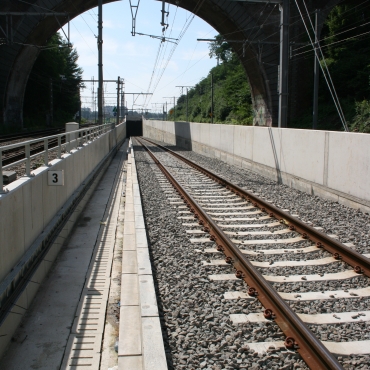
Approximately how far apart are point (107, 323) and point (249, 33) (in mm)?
31900

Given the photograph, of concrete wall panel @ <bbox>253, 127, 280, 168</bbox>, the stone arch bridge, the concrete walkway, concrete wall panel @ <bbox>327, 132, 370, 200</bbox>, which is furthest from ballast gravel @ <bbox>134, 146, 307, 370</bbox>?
the stone arch bridge

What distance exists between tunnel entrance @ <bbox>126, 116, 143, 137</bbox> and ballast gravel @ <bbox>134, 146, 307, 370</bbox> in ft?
206

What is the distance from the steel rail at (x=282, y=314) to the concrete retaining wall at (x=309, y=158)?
12.7 ft

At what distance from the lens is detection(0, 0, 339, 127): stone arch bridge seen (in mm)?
33625

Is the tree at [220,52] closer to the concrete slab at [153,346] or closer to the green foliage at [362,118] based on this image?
the green foliage at [362,118]

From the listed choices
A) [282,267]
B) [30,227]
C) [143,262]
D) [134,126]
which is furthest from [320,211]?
[134,126]

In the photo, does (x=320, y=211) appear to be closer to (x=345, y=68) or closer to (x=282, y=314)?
(x=282, y=314)

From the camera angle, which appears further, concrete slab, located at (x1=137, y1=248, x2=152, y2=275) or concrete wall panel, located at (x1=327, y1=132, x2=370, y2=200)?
concrete wall panel, located at (x1=327, y1=132, x2=370, y2=200)

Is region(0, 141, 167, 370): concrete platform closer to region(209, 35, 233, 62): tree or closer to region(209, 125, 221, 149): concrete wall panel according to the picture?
region(209, 125, 221, 149): concrete wall panel

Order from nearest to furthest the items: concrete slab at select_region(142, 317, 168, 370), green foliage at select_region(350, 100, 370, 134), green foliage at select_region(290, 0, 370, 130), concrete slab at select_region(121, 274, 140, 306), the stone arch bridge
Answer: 1. concrete slab at select_region(142, 317, 168, 370)
2. concrete slab at select_region(121, 274, 140, 306)
3. green foliage at select_region(350, 100, 370, 134)
4. green foliage at select_region(290, 0, 370, 130)
5. the stone arch bridge

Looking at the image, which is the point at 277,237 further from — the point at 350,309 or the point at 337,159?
the point at 337,159

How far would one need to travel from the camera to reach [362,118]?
2680 cm

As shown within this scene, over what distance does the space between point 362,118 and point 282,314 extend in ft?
79.9

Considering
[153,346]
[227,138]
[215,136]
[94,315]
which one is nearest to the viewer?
[153,346]
